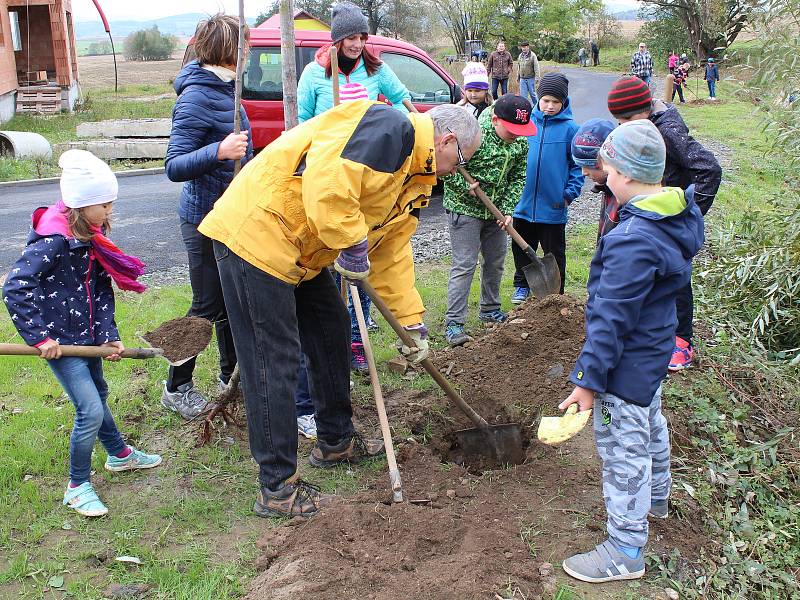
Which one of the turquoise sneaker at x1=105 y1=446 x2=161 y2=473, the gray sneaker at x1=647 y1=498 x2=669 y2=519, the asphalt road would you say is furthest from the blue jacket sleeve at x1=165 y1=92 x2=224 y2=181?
the asphalt road

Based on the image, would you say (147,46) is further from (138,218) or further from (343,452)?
(343,452)

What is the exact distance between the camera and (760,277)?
564 centimetres

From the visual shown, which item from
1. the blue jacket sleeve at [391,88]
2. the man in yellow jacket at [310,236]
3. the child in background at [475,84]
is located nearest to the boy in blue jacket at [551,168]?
the child in background at [475,84]

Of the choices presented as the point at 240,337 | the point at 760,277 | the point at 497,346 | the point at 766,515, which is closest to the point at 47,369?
the point at 240,337

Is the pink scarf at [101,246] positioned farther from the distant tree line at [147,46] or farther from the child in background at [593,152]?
the distant tree line at [147,46]

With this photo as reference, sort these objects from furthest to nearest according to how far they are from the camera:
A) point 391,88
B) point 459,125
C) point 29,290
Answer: point 391,88 < point 29,290 < point 459,125

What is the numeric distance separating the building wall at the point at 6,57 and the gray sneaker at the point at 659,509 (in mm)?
18961

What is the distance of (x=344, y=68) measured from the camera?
4723 mm

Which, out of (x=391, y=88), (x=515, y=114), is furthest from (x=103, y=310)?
(x=515, y=114)

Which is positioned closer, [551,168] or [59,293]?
[59,293]

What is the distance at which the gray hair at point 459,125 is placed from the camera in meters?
3.00

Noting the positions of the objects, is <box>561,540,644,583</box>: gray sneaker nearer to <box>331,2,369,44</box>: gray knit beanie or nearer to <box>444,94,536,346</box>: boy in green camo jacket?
<box>444,94,536,346</box>: boy in green camo jacket

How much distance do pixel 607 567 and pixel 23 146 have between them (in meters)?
12.9

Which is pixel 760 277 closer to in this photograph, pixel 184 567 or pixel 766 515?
pixel 766 515
